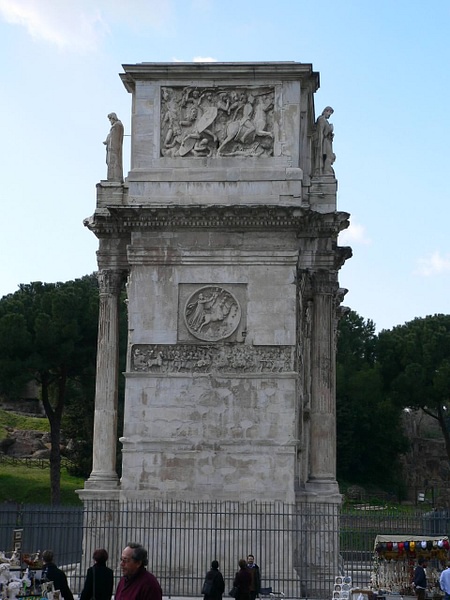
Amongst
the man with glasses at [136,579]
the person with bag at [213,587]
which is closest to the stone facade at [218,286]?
the person with bag at [213,587]

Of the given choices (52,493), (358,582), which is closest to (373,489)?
(52,493)

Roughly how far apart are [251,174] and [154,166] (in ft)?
6.72

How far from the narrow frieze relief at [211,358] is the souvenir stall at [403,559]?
12.9ft

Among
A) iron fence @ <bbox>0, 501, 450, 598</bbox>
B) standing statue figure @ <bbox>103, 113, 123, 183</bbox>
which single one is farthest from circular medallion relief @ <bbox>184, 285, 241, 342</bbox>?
iron fence @ <bbox>0, 501, 450, 598</bbox>

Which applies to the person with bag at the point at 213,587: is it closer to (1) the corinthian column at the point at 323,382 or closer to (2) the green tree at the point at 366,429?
(1) the corinthian column at the point at 323,382

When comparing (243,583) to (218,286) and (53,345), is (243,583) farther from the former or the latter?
(53,345)

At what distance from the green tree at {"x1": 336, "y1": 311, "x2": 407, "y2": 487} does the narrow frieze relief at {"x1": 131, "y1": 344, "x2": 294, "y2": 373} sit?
33.6 metres

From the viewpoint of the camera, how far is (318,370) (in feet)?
81.1

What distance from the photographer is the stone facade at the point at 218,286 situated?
23.4 m

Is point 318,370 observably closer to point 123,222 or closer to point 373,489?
point 123,222

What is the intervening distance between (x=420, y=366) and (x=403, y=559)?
33.2 metres

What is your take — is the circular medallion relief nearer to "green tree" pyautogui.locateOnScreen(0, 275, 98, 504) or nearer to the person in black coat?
the person in black coat

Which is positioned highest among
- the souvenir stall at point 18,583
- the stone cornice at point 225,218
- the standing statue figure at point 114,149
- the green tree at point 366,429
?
the standing statue figure at point 114,149

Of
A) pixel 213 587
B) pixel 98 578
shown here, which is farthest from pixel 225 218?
pixel 98 578
